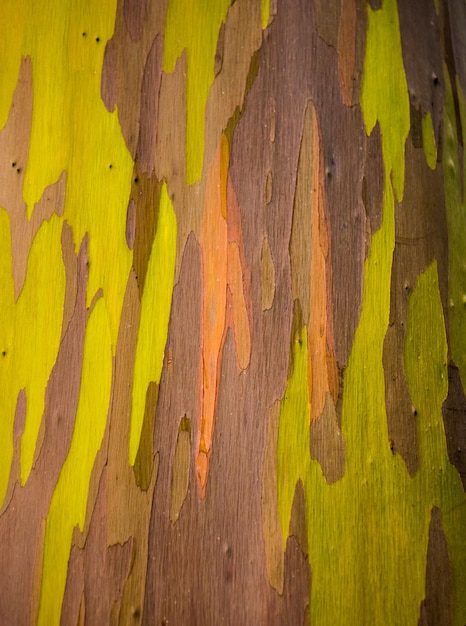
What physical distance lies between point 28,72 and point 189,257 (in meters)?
0.34

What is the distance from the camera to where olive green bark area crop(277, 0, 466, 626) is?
63 cm

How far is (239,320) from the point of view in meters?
0.68

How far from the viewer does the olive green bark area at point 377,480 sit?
63 centimetres

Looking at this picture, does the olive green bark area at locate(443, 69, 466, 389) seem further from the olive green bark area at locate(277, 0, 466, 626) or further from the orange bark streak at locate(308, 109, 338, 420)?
the orange bark streak at locate(308, 109, 338, 420)

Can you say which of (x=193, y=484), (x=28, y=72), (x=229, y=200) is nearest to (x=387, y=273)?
(x=229, y=200)

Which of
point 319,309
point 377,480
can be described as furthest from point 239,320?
point 377,480

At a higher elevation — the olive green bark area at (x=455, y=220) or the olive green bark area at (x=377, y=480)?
the olive green bark area at (x=455, y=220)

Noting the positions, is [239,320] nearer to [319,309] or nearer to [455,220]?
[319,309]

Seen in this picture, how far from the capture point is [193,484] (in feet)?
2.18

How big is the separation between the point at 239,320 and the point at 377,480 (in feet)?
0.73

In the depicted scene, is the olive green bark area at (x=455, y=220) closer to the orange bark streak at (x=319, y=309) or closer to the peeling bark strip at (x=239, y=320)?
the peeling bark strip at (x=239, y=320)

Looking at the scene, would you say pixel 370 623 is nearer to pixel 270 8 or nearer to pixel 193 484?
pixel 193 484

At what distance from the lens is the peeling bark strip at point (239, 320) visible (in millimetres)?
646

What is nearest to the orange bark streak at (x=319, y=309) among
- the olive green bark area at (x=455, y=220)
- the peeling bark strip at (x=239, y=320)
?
the peeling bark strip at (x=239, y=320)
